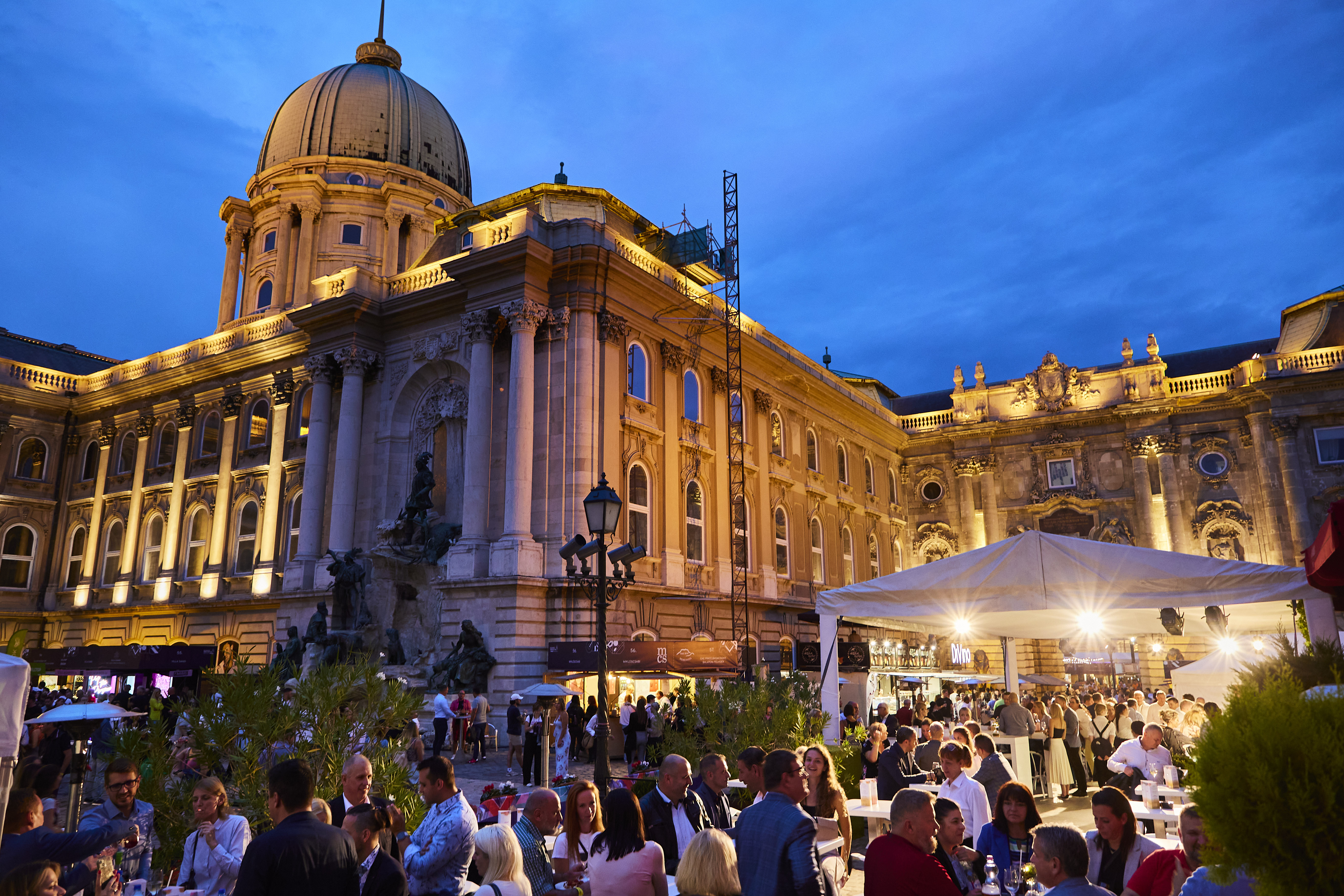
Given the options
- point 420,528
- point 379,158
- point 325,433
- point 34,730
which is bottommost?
point 34,730

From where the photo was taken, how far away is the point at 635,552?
48.8 feet

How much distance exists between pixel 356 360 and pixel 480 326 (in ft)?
19.7

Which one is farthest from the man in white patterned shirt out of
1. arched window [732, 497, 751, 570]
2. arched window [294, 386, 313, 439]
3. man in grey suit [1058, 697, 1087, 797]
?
arched window [294, 386, 313, 439]

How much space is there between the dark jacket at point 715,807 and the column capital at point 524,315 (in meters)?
20.3

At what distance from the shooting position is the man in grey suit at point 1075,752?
15.2m

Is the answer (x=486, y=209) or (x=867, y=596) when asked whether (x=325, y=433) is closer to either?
(x=486, y=209)

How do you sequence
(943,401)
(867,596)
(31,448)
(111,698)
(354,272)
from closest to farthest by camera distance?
(867,596) < (111,698) < (354,272) < (31,448) < (943,401)

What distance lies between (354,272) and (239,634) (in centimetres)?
1388

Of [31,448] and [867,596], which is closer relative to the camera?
[867,596]

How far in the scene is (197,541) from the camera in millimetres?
36500

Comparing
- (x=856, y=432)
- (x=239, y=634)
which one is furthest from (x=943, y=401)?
(x=239, y=634)

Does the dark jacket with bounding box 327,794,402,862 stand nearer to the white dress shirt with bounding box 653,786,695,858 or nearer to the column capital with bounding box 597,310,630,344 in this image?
the white dress shirt with bounding box 653,786,695,858

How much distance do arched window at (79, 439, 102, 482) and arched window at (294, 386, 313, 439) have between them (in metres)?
14.5

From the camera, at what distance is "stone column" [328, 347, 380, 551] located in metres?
28.8
